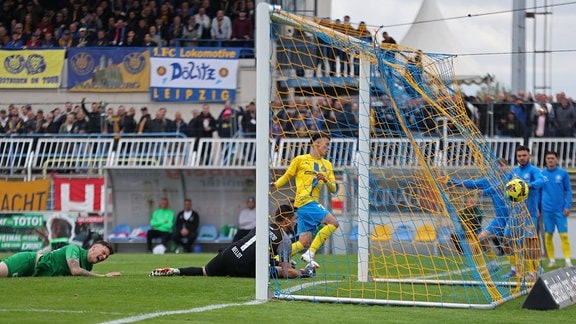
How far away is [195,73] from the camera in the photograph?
1236 inches


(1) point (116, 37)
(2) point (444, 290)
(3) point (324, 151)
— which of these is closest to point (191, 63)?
(1) point (116, 37)

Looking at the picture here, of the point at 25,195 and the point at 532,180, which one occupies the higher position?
the point at 532,180

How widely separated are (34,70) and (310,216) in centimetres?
2000

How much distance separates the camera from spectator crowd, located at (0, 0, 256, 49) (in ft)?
108

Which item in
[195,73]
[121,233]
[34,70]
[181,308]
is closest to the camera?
[181,308]

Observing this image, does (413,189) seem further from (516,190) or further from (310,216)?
(516,190)

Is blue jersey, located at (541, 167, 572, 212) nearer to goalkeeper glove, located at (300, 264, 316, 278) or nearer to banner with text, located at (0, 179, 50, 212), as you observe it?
goalkeeper glove, located at (300, 264, 316, 278)

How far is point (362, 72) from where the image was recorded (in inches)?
560

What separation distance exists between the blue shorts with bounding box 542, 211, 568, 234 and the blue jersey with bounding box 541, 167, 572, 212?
0.23 feet

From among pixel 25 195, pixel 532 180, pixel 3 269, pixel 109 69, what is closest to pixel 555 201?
pixel 532 180

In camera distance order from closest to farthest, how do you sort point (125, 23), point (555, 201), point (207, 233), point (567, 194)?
point (567, 194), point (555, 201), point (207, 233), point (125, 23)

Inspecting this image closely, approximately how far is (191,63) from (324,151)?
17.2 m

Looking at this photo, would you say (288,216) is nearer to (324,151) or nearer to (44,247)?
(324,151)

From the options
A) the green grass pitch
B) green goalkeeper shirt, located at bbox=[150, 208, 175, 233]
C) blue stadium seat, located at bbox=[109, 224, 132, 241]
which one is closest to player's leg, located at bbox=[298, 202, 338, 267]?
the green grass pitch
